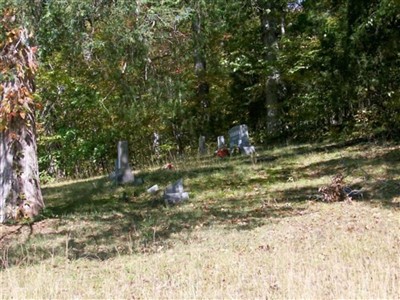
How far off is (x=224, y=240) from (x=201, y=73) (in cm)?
1610

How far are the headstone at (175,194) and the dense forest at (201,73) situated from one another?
174 centimetres


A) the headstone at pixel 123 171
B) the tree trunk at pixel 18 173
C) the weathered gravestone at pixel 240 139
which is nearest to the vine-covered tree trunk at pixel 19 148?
the tree trunk at pixel 18 173

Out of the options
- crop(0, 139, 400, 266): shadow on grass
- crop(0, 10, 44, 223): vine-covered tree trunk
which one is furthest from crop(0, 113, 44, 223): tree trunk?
crop(0, 139, 400, 266): shadow on grass

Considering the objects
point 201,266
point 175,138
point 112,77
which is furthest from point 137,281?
point 175,138

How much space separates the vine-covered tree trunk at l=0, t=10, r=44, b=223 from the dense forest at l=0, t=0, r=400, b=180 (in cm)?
54

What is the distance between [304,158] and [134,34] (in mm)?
7291

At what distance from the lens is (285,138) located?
21.2 meters

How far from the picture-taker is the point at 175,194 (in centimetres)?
1112

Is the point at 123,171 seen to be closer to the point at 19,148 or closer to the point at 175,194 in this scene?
the point at 175,194

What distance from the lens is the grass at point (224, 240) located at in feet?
17.5

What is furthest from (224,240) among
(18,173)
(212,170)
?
(212,170)

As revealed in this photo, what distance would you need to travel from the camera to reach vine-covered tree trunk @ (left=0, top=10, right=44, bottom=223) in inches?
381

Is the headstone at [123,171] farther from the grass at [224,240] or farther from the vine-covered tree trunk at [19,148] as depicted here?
the vine-covered tree trunk at [19,148]

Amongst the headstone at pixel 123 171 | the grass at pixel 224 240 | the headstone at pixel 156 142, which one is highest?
the headstone at pixel 156 142
